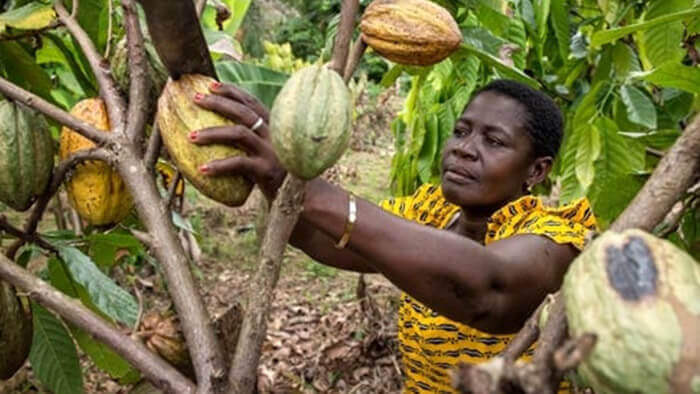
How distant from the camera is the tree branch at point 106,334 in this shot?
856mm

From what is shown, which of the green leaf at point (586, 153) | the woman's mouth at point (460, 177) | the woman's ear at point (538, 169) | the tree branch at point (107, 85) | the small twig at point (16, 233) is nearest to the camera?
the tree branch at point (107, 85)

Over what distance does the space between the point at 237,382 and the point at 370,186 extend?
6550 mm

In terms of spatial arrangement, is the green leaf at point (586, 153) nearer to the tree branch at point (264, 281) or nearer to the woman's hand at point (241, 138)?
the woman's hand at point (241, 138)

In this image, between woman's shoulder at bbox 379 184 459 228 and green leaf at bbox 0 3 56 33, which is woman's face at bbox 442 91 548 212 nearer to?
woman's shoulder at bbox 379 184 459 228

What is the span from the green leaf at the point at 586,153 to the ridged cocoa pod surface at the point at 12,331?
56.2 inches

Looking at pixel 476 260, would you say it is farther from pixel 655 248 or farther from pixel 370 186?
pixel 370 186

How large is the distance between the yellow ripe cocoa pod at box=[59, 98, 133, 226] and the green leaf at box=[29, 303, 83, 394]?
1.21ft

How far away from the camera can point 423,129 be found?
2691 millimetres

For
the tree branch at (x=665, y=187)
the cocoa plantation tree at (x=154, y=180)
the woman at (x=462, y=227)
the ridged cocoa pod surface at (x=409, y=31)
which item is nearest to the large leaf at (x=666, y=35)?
the cocoa plantation tree at (x=154, y=180)

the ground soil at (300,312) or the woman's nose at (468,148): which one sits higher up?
the woman's nose at (468,148)

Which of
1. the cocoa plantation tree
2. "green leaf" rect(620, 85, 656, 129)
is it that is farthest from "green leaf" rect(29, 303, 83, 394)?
"green leaf" rect(620, 85, 656, 129)

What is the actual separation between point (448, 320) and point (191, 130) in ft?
3.16

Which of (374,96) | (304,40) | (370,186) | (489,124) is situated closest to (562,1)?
(489,124)

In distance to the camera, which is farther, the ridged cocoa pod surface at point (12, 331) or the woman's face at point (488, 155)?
the woman's face at point (488, 155)
